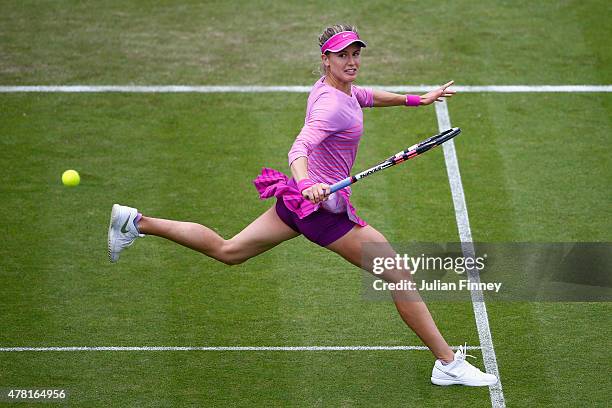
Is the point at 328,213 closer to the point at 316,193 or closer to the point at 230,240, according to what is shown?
the point at 316,193

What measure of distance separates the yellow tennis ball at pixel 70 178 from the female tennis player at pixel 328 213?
250cm

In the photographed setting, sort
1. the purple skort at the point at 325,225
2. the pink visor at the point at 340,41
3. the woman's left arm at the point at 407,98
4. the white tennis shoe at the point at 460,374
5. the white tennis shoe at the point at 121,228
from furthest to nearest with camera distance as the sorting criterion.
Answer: the woman's left arm at the point at 407,98 < the white tennis shoe at the point at 121,228 < the white tennis shoe at the point at 460,374 < the purple skort at the point at 325,225 < the pink visor at the point at 340,41

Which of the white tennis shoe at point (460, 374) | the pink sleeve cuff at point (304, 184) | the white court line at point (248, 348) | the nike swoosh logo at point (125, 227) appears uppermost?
the nike swoosh logo at point (125, 227)

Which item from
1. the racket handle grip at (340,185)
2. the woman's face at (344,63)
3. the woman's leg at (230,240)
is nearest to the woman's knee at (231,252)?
the woman's leg at (230,240)

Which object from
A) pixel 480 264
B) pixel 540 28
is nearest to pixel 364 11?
pixel 540 28

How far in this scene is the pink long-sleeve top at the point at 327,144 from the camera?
7.73 meters

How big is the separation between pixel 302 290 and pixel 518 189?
2.90 m

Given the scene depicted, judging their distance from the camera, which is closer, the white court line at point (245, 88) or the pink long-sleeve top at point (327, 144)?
the pink long-sleeve top at point (327, 144)

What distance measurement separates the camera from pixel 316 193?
24.3 feet

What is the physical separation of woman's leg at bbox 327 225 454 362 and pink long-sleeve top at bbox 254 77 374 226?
0.44ft

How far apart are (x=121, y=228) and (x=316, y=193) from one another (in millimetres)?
1922

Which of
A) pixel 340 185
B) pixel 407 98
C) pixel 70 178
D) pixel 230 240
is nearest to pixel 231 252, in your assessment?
pixel 230 240

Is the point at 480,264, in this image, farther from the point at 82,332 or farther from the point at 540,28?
the point at 540,28

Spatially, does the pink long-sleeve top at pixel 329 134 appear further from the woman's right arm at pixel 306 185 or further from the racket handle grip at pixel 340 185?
the racket handle grip at pixel 340 185
